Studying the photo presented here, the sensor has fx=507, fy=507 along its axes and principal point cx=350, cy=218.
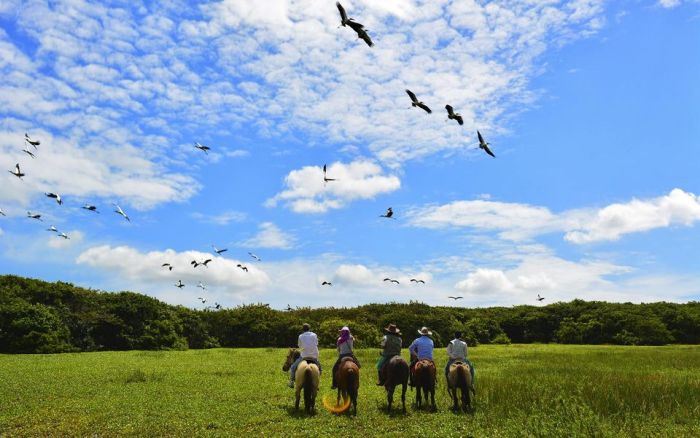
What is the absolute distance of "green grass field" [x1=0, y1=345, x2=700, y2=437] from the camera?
1250cm

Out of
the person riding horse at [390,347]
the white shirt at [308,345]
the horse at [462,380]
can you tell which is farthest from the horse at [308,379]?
the horse at [462,380]

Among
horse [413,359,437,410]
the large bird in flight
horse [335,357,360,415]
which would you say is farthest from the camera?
horse [413,359,437,410]

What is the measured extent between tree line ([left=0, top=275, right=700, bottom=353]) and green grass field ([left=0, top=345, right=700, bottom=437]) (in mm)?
16273

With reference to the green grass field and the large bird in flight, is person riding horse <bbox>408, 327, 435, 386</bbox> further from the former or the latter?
the large bird in flight

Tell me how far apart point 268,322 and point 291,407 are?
32.7 meters

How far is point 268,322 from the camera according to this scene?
47531 mm

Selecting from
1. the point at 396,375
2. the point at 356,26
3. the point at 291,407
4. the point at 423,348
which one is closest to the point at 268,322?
the point at 291,407

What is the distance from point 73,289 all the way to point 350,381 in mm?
34994

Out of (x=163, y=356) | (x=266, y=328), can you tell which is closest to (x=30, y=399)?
(x=163, y=356)

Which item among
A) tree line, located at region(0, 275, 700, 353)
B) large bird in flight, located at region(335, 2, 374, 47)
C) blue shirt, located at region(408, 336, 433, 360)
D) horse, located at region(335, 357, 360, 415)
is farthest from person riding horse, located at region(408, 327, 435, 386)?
tree line, located at region(0, 275, 700, 353)

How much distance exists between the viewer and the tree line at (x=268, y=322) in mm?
37500

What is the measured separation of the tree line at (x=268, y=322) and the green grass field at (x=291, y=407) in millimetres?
16273

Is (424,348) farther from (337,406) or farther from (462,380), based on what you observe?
(337,406)

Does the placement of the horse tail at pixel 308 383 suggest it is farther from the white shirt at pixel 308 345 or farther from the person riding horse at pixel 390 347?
the person riding horse at pixel 390 347
